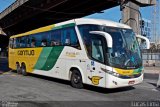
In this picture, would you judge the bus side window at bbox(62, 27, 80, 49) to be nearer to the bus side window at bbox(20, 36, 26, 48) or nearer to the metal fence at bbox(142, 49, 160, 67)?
the bus side window at bbox(20, 36, 26, 48)

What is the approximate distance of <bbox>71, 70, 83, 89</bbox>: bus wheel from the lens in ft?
44.9

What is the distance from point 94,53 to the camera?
12.6 m

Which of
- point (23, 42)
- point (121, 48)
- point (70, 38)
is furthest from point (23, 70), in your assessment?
point (121, 48)

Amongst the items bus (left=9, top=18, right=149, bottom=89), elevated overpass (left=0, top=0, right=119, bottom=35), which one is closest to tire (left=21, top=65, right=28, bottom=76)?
bus (left=9, top=18, right=149, bottom=89)

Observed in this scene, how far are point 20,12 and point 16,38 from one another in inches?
1031

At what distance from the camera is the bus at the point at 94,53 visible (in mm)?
11961

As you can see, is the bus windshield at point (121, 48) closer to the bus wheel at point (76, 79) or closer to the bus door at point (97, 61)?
the bus door at point (97, 61)

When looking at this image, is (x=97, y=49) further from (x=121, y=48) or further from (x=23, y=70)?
(x=23, y=70)

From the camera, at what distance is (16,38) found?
22.4 m

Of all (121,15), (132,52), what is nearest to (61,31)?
(132,52)

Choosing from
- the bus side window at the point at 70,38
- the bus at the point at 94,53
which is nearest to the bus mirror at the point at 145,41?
Result: the bus at the point at 94,53

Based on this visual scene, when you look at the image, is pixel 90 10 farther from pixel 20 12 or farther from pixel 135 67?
pixel 135 67

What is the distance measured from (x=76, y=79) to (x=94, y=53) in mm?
1864

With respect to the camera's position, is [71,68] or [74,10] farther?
[74,10]
